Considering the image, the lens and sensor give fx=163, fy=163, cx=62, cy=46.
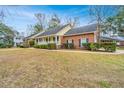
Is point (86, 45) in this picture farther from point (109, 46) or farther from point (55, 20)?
point (55, 20)

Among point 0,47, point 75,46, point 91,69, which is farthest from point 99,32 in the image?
point 0,47

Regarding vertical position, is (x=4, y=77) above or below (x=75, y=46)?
below

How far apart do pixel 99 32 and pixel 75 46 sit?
3.44 feet

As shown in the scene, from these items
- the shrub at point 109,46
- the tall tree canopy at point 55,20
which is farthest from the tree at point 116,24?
the tall tree canopy at point 55,20

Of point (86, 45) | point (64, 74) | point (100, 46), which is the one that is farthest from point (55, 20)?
point (64, 74)

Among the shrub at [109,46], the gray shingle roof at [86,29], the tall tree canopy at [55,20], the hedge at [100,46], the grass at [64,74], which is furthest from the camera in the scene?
the gray shingle roof at [86,29]

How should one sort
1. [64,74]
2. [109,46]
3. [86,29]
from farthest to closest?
1. [86,29]
2. [109,46]
3. [64,74]

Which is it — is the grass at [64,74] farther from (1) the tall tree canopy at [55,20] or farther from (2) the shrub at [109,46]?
(1) the tall tree canopy at [55,20]

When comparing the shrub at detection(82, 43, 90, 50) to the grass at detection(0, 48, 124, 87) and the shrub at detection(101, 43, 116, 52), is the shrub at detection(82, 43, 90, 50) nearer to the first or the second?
the shrub at detection(101, 43, 116, 52)

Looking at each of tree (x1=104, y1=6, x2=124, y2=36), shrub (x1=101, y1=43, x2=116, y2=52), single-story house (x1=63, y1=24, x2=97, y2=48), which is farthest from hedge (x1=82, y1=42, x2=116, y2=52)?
tree (x1=104, y1=6, x2=124, y2=36)

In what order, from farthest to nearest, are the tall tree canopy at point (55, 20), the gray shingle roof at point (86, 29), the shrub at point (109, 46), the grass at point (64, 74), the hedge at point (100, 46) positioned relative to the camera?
the gray shingle roof at point (86, 29) < the shrub at point (109, 46) < the hedge at point (100, 46) < the tall tree canopy at point (55, 20) < the grass at point (64, 74)

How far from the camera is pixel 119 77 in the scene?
11.2ft
